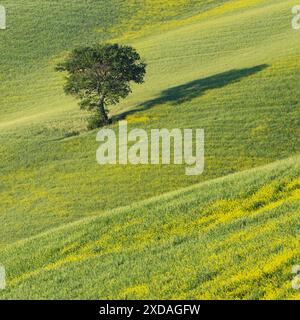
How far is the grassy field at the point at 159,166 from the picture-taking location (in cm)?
2347

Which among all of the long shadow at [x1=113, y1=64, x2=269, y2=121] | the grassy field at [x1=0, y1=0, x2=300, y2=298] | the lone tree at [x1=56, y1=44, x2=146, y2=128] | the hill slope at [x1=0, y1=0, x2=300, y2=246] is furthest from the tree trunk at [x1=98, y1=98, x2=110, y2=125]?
the hill slope at [x1=0, y1=0, x2=300, y2=246]

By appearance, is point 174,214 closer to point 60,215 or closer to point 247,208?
point 247,208

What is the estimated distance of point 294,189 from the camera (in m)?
29.7

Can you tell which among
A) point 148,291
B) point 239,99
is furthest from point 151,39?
point 148,291

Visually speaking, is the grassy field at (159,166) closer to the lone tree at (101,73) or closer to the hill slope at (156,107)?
the hill slope at (156,107)

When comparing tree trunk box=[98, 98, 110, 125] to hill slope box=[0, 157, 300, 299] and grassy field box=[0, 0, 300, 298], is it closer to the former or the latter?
grassy field box=[0, 0, 300, 298]

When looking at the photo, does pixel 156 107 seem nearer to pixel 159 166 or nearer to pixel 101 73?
pixel 101 73

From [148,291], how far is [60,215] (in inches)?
1047

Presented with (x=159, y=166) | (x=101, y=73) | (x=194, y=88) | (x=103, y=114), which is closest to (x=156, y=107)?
(x=103, y=114)

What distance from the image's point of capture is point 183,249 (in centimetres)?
2528

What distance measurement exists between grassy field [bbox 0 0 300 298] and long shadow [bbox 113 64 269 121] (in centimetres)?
26

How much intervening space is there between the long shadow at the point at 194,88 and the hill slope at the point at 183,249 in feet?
114

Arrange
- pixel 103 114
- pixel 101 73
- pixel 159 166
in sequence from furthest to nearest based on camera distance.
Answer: pixel 101 73 → pixel 103 114 → pixel 159 166

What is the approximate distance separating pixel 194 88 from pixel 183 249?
162 ft
